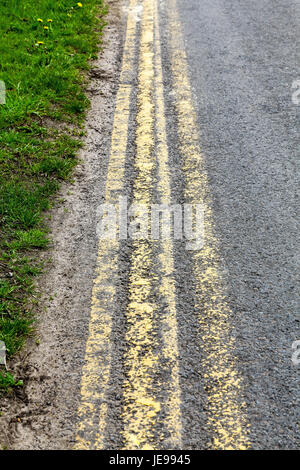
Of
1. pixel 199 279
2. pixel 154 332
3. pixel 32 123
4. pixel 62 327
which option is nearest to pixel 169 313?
pixel 154 332

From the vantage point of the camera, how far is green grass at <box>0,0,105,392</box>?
272 centimetres

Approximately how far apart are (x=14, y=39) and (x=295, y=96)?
305 cm

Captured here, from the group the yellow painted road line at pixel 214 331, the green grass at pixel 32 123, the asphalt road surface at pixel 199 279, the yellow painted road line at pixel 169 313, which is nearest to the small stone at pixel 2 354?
the green grass at pixel 32 123

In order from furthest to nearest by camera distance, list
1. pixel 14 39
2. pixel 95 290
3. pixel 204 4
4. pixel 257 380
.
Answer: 1. pixel 204 4
2. pixel 14 39
3. pixel 95 290
4. pixel 257 380

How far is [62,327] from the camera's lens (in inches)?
97.6

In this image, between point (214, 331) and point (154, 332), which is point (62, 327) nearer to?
point (154, 332)

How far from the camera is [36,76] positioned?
4.86m

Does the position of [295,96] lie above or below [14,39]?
below

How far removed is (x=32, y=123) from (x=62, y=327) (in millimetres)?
2186

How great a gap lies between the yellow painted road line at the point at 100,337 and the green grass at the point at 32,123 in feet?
0.99

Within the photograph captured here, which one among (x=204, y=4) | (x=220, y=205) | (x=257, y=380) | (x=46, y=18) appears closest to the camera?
(x=257, y=380)

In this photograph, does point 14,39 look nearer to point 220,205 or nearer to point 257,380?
point 220,205

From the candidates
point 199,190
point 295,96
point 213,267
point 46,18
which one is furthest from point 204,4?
point 213,267

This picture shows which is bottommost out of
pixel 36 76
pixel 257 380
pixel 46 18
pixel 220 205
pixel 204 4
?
pixel 257 380
